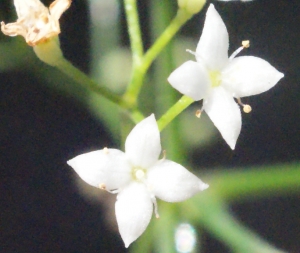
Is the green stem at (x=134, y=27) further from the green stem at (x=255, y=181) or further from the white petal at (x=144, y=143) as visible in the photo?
the green stem at (x=255, y=181)

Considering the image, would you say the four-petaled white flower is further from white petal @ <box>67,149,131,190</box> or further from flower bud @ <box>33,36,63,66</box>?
white petal @ <box>67,149,131,190</box>

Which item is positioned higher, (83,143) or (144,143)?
(83,143)

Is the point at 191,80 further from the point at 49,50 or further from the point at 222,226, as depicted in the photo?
the point at 222,226

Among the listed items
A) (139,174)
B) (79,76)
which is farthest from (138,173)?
(79,76)

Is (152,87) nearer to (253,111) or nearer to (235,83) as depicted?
(253,111)

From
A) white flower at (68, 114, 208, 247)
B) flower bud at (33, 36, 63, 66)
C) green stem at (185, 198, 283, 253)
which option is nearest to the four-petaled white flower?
flower bud at (33, 36, 63, 66)

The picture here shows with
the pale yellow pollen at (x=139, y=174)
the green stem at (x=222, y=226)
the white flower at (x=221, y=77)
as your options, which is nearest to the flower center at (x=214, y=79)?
the white flower at (x=221, y=77)

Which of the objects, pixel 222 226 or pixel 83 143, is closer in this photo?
pixel 222 226
